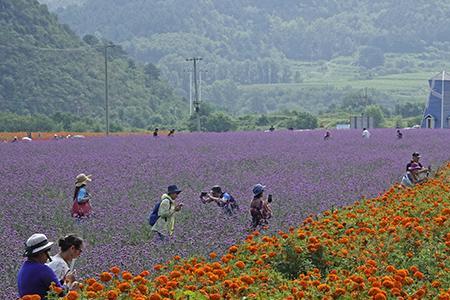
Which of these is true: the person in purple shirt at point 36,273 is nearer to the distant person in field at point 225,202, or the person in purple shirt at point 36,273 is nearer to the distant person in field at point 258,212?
the distant person in field at point 258,212

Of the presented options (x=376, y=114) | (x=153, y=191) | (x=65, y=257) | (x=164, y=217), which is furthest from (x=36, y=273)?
(x=376, y=114)

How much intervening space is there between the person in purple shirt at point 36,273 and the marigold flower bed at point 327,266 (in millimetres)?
289

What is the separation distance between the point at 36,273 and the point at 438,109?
71.8 metres

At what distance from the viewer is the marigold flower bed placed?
17.6ft

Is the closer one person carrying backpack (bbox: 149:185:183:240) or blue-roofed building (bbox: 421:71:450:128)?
person carrying backpack (bbox: 149:185:183:240)

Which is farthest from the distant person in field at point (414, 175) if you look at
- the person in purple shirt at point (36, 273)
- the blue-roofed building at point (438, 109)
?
the blue-roofed building at point (438, 109)

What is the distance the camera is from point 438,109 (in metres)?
75.1

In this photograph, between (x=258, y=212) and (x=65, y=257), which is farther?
(x=258, y=212)

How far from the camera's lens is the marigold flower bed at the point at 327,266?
17.6 ft

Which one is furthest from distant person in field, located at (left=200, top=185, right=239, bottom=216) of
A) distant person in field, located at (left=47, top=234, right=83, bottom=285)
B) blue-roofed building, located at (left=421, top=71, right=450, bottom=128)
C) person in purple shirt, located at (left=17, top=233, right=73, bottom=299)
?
blue-roofed building, located at (left=421, top=71, right=450, bottom=128)

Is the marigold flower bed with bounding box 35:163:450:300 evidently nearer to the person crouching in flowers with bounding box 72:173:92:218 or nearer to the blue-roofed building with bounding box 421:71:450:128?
the person crouching in flowers with bounding box 72:173:92:218

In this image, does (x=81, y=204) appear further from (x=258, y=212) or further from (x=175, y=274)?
(x=175, y=274)

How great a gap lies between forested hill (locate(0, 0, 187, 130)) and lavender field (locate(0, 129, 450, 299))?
3980cm

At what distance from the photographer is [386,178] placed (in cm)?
1723
